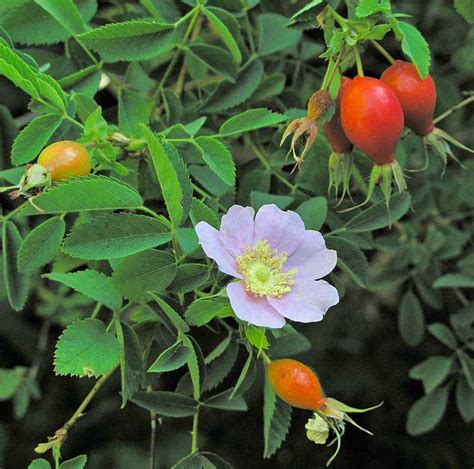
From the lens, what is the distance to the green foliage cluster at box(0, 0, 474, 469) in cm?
79

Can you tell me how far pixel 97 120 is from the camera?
32.8 inches

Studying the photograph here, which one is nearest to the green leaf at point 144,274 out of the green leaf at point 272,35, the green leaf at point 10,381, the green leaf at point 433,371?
the green leaf at point 272,35

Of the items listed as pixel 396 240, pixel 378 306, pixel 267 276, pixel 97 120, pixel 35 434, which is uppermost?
pixel 97 120

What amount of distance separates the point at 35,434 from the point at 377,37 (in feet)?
3.64

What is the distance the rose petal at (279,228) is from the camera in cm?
84

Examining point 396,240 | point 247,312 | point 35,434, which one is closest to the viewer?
point 247,312

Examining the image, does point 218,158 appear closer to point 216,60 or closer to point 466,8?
point 216,60

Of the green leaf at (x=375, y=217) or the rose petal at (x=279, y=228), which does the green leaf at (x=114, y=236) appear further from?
the green leaf at (x=375, y=217)

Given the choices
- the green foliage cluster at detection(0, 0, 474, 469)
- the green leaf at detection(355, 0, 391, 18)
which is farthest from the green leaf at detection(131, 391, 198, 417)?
the green leaf at detection(355, 0, 391, 18)

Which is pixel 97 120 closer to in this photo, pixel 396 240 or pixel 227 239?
pixel 227 239

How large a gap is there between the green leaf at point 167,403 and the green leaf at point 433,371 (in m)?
0.43

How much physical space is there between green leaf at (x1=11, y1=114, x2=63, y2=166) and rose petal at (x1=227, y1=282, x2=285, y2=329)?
10.4 inches

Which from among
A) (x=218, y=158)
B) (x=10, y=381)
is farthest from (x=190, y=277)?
(x=10, y=381)

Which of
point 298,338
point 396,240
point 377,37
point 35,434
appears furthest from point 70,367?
point 35,434
